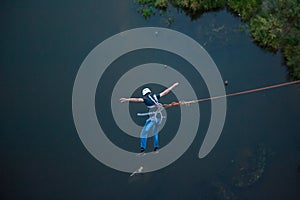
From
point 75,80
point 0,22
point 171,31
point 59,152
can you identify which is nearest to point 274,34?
point 171,31

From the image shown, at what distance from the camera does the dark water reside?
7750 mm

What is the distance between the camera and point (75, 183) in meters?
7.75

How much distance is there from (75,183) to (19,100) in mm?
2313

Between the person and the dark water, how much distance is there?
0.80 feet

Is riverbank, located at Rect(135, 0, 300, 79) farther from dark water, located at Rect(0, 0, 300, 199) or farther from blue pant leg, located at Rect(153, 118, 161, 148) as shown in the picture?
blue pant leg, located at Rect(153, 118, 161, 148)

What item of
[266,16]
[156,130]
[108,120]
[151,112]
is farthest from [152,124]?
[266,16]

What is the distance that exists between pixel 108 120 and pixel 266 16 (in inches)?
175

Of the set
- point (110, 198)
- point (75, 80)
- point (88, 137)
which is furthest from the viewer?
point (75, 80)

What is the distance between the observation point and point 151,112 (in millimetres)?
7926

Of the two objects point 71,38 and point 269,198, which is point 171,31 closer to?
point 71,38

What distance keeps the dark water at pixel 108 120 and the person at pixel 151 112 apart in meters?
0.24

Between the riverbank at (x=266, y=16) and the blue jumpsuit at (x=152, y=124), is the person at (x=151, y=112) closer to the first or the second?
the blue jumpsuit at (x=152, y=124)

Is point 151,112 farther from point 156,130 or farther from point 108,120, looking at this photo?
point 108,120

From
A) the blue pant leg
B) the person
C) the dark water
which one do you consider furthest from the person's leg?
the dark water
